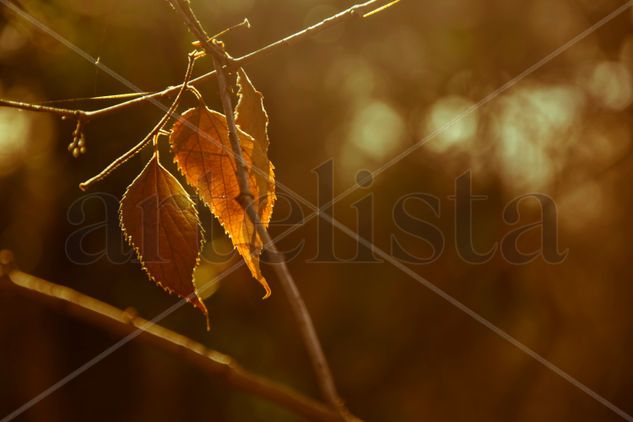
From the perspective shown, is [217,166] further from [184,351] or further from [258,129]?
[184,351]

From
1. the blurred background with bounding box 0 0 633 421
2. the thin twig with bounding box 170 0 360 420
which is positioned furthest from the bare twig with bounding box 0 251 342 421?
the blurred background with bounding box 0 0 633 421

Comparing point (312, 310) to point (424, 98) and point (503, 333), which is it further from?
point (424, 98)

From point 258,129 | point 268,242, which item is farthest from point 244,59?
point 268,242

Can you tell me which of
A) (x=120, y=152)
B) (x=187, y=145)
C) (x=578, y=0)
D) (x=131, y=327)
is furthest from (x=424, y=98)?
(x=131, y=327)

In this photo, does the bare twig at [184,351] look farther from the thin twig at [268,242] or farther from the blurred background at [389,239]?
the blurred background at [389,239]

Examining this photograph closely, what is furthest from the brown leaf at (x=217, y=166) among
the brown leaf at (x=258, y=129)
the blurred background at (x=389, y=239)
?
the blurred background at (x=389, y=239)
